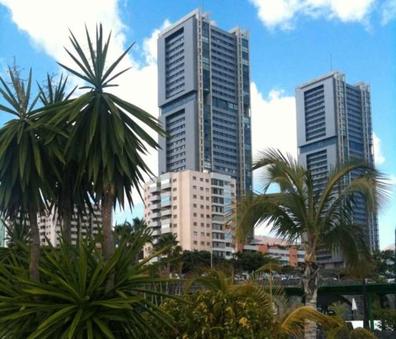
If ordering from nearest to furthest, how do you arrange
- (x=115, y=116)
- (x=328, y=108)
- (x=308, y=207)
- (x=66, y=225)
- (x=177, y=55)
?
(x=115, y=116) < (x=66, y=225) < (x=308, y=207) < (x=328, y=108) < (x=177, y=55)

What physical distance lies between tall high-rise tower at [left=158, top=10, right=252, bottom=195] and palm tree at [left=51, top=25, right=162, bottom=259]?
123 meters

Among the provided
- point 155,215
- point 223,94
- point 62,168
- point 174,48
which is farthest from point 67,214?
point 174,48

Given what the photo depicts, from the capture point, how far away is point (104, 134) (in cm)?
1134

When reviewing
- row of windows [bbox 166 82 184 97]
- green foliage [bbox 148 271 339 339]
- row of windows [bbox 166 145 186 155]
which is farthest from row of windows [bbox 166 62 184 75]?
green foliage [bbox 148 271 339 339]

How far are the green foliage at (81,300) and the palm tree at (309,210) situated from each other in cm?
380

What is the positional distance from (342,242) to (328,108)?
3422 cm

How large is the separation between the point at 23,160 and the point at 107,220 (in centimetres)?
190

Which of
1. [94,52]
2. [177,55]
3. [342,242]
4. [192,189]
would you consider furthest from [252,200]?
[177,55]

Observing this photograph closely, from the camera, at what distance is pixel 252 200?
13852mm

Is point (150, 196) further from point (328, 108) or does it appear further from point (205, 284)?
point (205, 284)

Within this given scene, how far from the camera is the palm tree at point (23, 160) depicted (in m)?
11.7

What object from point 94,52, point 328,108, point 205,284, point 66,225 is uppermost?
point 328,108

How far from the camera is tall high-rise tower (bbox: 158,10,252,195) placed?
139 meters

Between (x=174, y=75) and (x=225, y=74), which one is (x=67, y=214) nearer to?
(x=174, y=75)
